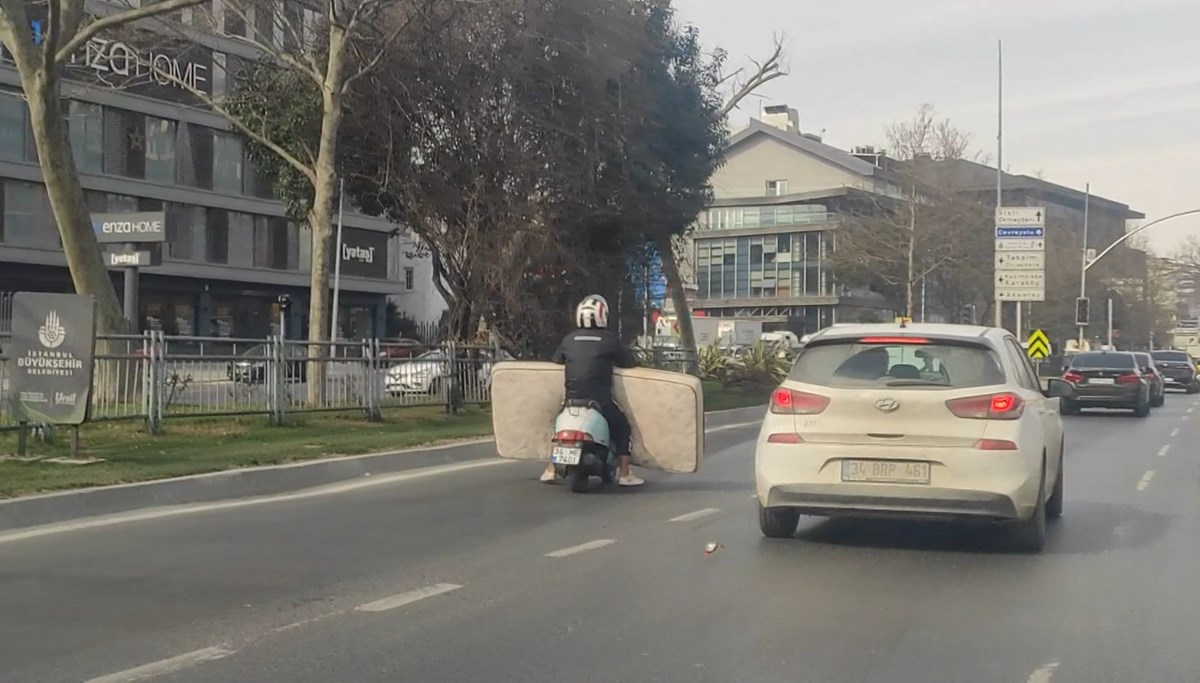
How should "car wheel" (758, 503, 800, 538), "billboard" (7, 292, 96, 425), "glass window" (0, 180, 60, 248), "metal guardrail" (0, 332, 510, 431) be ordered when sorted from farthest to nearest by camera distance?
"glass window" (0, 180, 60, 248) < "metal guardrail" (0, 332, 510, 431) < "billboard" (7, 292, 96, 425) < "car wheel" (758, 503, 800, 538)

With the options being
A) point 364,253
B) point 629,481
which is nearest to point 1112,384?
point 629,481

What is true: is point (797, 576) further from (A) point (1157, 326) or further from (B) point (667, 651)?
(A) point (1157, 326)

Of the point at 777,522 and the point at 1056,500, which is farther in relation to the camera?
the point at 1056,500

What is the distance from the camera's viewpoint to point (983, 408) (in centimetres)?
864

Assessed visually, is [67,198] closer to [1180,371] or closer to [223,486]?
[223,486]

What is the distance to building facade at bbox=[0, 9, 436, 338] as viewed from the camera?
44.8 metres

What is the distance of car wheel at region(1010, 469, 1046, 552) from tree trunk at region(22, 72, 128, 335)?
543 inches

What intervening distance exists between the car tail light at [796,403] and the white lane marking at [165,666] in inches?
176

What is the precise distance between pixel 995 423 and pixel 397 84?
16080 millimetres

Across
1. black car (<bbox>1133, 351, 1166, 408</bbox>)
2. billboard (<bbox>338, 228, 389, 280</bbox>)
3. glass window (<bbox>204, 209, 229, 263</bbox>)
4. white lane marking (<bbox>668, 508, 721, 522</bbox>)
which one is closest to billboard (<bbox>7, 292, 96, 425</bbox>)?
white lane marking (<bbox>668, 508, 721, 522</bbox>)

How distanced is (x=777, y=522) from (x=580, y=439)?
2903 mm

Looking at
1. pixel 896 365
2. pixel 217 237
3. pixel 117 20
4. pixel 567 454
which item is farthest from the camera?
pixel 217 237

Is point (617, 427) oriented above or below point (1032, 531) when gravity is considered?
above

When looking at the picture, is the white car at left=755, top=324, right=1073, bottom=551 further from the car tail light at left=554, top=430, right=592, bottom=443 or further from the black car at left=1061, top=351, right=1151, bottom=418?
the black car at left=1061, top=351, right=1151, bottom=418
